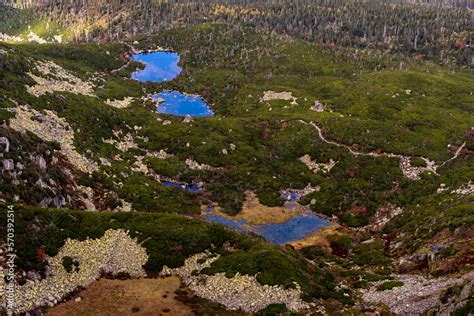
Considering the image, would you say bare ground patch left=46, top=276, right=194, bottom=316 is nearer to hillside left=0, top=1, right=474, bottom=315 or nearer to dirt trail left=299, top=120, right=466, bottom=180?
hillside left=0, top=1, right=474, bottom=315

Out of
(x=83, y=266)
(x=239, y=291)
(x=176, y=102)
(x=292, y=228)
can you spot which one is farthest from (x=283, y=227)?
(x=176, y=102)

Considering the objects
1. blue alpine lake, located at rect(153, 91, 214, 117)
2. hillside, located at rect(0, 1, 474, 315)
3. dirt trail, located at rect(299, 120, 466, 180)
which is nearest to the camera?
hillside, located at rect(0, 1, 474, 315)

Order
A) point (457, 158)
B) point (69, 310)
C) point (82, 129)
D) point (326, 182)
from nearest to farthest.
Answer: point (69, 310) → point (82, 129) → point (326, 182) → point (457, 158)

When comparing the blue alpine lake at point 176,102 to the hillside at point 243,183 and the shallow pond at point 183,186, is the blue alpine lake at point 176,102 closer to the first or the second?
the hillside at point 243,183

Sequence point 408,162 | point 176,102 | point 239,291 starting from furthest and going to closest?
point 176,102 < point 408,162 < point 239,291

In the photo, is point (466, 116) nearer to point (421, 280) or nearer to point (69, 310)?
point (421, 280)

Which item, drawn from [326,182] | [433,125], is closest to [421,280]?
A: [326,182]

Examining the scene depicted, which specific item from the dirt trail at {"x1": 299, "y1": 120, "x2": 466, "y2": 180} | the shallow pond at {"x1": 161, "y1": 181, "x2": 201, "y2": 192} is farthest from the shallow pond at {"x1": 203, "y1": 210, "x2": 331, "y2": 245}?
the dirt trail at {"x1": 299, "y1": 120, "x2": 466, "y2": 180}

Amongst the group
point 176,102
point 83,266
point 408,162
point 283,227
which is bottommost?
point 283,227

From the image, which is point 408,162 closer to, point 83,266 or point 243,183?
point 243,183
